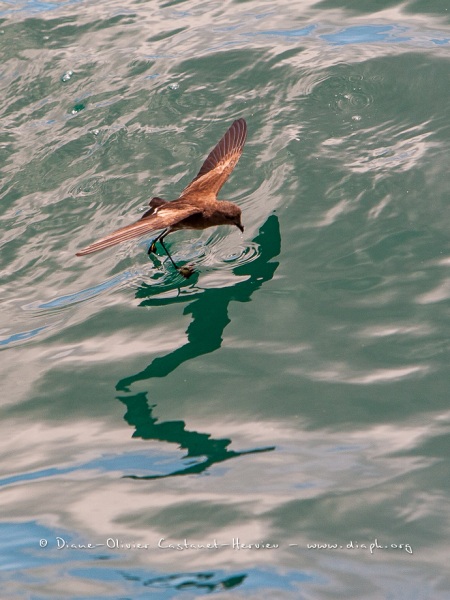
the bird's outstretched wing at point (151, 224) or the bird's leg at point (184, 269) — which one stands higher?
the bird's outstretched wing at point (151, 224)

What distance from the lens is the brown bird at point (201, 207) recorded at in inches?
292

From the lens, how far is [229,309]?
7.99 metres

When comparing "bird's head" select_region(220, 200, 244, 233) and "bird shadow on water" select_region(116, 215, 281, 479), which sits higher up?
"bird's head" select_region(220, 200, 244, 233)

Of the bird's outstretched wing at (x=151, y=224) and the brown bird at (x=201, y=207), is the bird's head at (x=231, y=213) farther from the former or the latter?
the bird's outstretched wing at (x=151, y=224)

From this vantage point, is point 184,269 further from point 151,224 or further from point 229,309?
point 151,224

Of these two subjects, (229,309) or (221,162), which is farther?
(221,162)

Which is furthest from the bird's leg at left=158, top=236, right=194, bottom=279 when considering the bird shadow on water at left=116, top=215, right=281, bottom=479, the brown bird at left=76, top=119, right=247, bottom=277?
the bird shadow on water at left=116, top=215, right=281, bottom=479

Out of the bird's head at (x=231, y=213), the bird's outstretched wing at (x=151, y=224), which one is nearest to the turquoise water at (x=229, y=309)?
the bird's head at (x=231, y=213)

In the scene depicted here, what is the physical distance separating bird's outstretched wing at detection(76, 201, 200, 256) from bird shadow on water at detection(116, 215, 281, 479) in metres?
0.77

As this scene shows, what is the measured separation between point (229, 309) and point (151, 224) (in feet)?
3.64

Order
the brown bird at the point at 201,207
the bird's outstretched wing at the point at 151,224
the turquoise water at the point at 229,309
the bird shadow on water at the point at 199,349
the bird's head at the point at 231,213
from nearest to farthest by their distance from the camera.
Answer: the turquoise water at the point at 229,309, the bird shadow on water at the point at 199,349, the bird's outstretched wing at the point at 151,224, the brown bird at the point at 201,207, the bird's head at the point at 231,213

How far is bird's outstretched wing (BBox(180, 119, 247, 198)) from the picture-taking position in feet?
29.7

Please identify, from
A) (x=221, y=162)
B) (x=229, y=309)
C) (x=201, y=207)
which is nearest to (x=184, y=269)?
(x=201, y=207)

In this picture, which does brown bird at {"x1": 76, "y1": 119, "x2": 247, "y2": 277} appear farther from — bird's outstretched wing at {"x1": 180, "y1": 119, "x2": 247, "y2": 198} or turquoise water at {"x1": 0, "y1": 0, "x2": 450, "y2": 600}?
turquoise water at {"x1": 0, "y1": 0, "x2": 450, "y2": 600}
